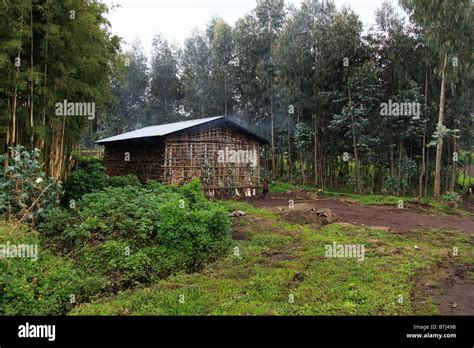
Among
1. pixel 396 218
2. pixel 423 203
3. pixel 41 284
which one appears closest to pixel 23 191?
pixel 41 284

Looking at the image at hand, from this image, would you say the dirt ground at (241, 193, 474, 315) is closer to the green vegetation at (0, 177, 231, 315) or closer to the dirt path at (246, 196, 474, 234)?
the dirt path at (246, 196, 474, 234)

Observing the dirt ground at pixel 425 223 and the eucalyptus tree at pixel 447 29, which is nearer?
the dirt ground at pixel 425 223

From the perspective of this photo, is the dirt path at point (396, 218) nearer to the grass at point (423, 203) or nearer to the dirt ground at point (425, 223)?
the dirt ground at point (425, 223)

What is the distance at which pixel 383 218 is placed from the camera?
11.8 meters

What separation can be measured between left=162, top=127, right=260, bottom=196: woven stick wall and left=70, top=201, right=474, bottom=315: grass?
7910 mm

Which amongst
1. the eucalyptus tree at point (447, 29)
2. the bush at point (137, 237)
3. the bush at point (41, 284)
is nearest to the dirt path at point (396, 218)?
the eucalyptus tree at point (447, 29)

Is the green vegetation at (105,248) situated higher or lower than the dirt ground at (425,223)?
higher

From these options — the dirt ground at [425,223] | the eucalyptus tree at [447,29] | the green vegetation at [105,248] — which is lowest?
the dirt ground at [425,223]

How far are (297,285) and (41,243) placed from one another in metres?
4.48

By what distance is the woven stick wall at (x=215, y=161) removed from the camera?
50.2 feet

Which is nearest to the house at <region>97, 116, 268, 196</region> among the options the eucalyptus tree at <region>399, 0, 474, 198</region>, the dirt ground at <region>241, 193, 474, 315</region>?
the dirt ground at <region>241, 193, 474, 315</region>
